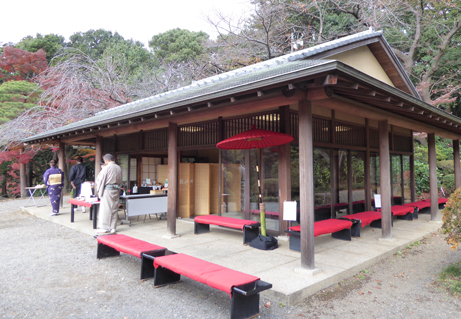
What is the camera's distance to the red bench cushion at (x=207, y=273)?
2.84 meters

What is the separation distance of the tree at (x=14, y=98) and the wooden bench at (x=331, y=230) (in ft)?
47.1

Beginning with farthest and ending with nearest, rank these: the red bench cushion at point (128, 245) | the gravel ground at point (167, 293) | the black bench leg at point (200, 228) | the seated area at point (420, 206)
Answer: the seated area at point (420, 206) → the black bench leg at point (200, 228) → the red bench cushion at point (128, 245) → the gravel ground at point (167, 293)

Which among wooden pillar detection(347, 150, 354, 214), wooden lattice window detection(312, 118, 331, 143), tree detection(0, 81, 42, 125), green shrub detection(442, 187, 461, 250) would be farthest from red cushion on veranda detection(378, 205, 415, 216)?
tree detection(0, 81, 42, 125)

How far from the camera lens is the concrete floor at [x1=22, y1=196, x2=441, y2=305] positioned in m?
3.64

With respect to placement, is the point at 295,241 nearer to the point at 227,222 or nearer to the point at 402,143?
the point at 227,222

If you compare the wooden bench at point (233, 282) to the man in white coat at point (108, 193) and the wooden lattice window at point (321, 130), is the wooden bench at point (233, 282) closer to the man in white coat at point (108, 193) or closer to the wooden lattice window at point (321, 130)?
the man in white coat at point (108, 193)

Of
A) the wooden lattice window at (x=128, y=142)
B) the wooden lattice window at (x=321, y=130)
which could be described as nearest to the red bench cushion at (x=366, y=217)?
the wooden lattice window at (x=321, y=130)

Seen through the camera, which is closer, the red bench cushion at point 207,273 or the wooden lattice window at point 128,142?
the red bench cushion at point 207,273

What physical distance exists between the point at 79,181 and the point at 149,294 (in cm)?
685

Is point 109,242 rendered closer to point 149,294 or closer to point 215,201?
point 149,294

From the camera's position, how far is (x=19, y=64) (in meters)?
18.3

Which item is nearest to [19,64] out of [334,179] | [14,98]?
[14,98]

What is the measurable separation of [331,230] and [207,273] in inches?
116

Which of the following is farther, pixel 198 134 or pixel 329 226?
pixel 198 134
